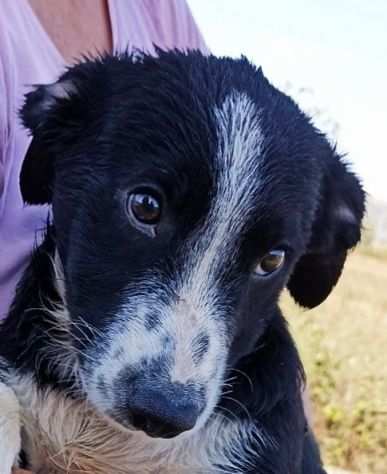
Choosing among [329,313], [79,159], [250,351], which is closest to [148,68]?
[79,159]

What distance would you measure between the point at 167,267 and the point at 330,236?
2.05 ft

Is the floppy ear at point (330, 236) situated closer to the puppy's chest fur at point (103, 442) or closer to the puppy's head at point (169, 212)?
the puppy's head at point (169, 212)

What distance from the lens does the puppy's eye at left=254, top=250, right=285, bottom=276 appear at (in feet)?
6.46

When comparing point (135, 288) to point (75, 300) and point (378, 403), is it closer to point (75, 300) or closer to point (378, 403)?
point (75, 300)

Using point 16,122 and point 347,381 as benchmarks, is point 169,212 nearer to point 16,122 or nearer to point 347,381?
point 16,122

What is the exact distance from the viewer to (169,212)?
1.85 metres

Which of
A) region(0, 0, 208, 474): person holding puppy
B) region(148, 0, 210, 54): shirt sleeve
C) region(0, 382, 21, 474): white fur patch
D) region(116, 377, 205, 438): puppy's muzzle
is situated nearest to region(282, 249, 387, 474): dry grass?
region(148, 0, 210, 54): shirt sleeve

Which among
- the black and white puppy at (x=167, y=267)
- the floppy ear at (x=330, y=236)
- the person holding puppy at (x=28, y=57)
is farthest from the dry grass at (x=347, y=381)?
the black and white puppy at (x=167, y=267)

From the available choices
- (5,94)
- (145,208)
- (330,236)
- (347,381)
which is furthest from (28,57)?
(347,381)

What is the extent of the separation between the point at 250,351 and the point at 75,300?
0.44m

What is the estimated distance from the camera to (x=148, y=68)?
6.88 ft

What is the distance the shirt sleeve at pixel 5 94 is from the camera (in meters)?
2.22

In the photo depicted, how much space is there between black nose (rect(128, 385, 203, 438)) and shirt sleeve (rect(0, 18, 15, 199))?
0.82 meters

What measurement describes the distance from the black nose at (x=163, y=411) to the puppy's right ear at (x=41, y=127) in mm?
680
